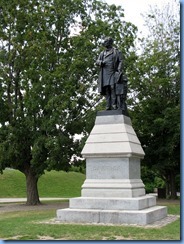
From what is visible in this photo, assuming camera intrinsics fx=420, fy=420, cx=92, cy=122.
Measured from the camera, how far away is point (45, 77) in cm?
2158

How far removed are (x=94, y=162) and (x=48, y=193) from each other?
876 inches

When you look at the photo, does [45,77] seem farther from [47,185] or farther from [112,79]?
[47,185]

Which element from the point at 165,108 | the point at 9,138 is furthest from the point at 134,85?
the point at 9,138

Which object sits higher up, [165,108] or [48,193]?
[165,108]

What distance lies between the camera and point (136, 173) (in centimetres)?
1360

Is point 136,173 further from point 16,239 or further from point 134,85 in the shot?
point 134,85

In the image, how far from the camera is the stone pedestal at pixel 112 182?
12.0 metres

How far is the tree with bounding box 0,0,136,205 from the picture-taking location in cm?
2164

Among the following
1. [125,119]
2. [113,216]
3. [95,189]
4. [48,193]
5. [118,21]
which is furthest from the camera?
[48,193]

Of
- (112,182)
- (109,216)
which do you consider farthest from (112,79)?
(109,216)

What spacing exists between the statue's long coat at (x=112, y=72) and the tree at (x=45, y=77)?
262 inches

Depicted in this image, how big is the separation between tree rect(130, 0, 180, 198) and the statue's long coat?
1079 centimetres

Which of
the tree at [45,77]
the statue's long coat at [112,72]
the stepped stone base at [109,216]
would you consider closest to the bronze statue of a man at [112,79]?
the statue's long coat at [112,72]

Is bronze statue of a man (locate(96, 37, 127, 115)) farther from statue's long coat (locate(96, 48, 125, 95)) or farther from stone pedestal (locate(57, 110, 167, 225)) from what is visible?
stone pedestal (locate(57, 110, 167, 225))
